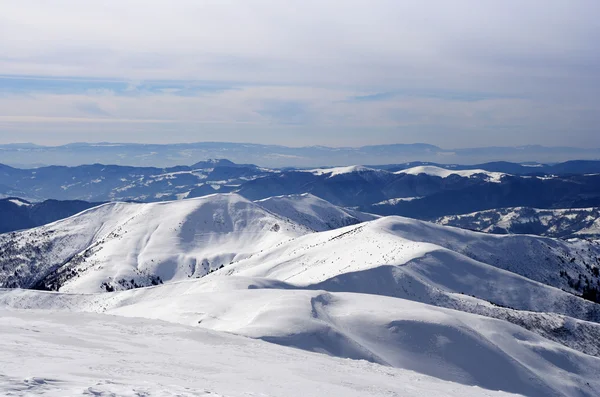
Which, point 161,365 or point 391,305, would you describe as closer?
point 161,365

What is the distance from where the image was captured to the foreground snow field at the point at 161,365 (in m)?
17.4

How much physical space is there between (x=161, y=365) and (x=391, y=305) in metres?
31.3

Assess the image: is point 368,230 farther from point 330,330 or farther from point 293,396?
point 293,396

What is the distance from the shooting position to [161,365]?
2352 centimetres

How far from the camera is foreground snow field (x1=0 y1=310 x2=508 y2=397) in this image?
17422mm

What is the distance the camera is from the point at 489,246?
158 meters

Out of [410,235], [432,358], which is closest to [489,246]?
[410,235]

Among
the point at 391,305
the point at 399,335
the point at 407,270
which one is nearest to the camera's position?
the point at 399,335

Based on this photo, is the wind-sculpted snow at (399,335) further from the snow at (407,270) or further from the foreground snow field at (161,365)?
the snow at (407,270)

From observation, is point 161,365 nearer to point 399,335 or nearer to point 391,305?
point 399,335

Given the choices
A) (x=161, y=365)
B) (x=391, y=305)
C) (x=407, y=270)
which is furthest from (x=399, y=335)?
(x=407, y=270)

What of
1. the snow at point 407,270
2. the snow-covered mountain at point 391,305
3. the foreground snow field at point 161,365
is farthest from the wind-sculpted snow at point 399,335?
the snow at point 407,270

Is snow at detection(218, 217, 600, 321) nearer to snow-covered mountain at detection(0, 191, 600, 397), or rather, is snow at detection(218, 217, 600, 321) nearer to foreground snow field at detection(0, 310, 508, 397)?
snow-covered mountain at detection(0, 191, 600, 397)

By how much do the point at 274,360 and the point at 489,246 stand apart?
142393 millimetres
